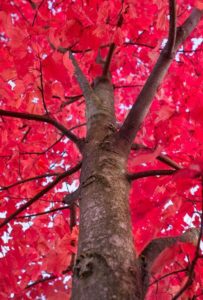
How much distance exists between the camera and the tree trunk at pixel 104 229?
4.93ft

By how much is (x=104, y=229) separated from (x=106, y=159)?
0.68 m

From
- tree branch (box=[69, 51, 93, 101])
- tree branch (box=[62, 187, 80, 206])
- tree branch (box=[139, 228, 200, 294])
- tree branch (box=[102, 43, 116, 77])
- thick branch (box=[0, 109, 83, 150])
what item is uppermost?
tree branch (box=[102, 43, 116, 77])

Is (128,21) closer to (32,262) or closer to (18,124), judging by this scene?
(18,124)

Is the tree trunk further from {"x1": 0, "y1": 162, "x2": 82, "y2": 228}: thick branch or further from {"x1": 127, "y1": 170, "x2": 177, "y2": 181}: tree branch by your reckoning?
{"x1": 0, "y1": 162, "x2": 82, "y2": 228}: thick branch

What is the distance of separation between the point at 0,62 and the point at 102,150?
3.51 meters

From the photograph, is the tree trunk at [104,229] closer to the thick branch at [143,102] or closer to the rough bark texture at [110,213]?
the rough bark texture at [110,213]

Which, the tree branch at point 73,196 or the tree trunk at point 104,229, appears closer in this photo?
the tree trunk at point 104,229

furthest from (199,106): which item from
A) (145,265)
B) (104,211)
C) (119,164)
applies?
(145,265)

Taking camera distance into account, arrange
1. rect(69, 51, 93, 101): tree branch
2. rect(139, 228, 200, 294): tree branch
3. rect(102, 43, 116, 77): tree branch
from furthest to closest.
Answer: rect(102, 43, 116, 77): tree branch → rect(69, 51, 93, 101): tree branch → rect(139, 228, 200, 294): tree branch

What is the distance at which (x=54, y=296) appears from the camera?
2.01m

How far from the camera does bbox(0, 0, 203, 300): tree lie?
1701 millimetres

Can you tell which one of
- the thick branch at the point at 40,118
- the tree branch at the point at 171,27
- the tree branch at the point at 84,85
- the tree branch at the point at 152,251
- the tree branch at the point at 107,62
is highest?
the tree branch at the point at 107,62

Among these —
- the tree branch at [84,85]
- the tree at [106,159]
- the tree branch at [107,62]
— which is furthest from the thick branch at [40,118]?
the tree branch at [107,62]

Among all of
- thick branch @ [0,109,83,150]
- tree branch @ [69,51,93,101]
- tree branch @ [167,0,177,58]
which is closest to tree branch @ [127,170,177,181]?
thick branch @ [0,109,83,150]
